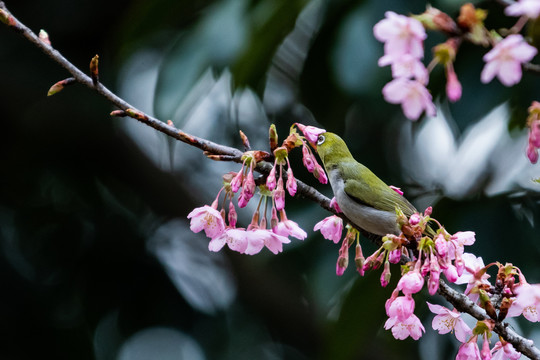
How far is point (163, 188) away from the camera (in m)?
4.68

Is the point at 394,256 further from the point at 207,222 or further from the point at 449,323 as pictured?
the point at 207,222

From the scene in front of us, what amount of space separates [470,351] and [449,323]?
109mm

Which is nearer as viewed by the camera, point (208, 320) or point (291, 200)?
point (291, 200)

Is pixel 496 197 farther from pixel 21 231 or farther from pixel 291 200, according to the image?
pixel 21 231

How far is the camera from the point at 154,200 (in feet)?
16.6

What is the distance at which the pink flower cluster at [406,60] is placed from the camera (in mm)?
1134

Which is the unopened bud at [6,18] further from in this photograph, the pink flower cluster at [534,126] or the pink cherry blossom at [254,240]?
the pink flower cluster at [534,126]

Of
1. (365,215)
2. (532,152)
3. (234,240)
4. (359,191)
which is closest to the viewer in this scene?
(532,152)

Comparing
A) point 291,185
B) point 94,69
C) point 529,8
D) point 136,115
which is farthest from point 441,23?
point 94,69

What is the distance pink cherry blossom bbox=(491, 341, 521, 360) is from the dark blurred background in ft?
5.13

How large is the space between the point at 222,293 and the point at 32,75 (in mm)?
2362

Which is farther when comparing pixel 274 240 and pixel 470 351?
pixel 274 240

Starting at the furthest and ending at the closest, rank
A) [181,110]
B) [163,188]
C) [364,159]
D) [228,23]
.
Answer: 1. [163,188]
2. [364,159]
3. [228,23]
4. [181,110]

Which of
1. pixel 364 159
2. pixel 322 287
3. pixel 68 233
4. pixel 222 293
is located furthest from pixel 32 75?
pixel 322 287
